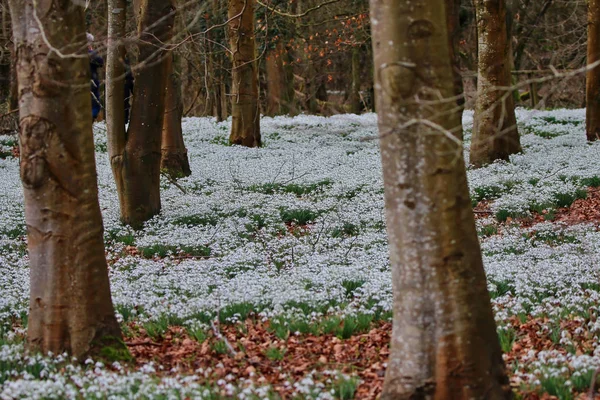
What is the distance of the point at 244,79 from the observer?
18328 millimetres

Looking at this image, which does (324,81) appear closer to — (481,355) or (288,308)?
(288,308)

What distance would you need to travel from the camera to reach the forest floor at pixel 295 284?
4.91 meters

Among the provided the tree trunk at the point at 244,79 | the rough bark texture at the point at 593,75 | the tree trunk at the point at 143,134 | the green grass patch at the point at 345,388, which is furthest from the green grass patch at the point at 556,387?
the tree trunk at the point at 244,79

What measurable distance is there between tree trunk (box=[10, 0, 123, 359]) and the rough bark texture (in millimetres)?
13907

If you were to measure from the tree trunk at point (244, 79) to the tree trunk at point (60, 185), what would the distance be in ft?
42.1

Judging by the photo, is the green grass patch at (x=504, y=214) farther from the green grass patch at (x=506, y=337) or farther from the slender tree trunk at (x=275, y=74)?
the slender tree trunk at (x=275, y=74)

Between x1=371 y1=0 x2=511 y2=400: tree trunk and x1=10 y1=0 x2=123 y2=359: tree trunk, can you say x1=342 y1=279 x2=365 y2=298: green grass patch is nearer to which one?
x1=10 y1=0 x2=123 y2=359: tree trunk

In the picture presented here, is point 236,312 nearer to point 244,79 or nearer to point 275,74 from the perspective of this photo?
point 244,79

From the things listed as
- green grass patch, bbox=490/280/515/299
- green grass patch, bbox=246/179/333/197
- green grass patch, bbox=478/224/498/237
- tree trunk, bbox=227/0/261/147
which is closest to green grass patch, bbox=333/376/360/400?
green grass patch, bbox=490/280/515/299

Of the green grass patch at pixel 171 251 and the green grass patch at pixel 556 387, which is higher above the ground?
the green grass patch at pixel 171 251

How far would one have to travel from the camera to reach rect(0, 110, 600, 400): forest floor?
16.1 ft

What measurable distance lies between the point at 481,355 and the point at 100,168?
46.6 ft

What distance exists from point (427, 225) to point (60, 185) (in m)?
2.81

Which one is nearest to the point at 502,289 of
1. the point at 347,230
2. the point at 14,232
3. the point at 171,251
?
the point at 347,230
